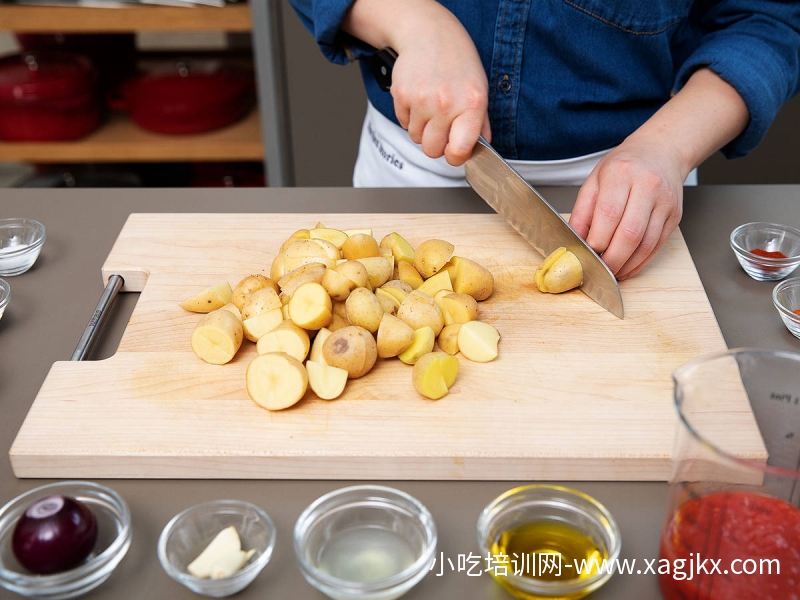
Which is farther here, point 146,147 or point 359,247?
point 146,147

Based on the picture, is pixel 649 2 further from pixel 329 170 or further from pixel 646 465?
pixel 329 170

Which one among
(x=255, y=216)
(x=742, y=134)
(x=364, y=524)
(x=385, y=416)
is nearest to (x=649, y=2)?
(x=742, y=134)

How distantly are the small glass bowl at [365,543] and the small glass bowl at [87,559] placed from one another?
18 cm

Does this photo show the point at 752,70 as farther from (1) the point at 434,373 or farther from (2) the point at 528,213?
(1) the point at 434,373

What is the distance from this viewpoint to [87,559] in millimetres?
769

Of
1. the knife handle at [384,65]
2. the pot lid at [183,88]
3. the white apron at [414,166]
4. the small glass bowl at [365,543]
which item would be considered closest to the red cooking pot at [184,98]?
the pot lid at [183,88]

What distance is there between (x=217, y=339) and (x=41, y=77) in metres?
1.93

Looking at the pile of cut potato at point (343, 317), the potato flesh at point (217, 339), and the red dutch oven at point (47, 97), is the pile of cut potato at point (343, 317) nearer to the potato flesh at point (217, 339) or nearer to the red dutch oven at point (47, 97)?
Result: the potato flesh at point (217, 339)

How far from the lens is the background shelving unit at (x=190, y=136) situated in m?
2.54

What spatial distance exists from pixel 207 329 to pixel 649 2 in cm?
97

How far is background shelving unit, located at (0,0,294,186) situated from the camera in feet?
8.32

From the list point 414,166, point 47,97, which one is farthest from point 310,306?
point 47,97

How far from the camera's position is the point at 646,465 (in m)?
0.92

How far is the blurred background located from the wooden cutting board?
159 centimetres
